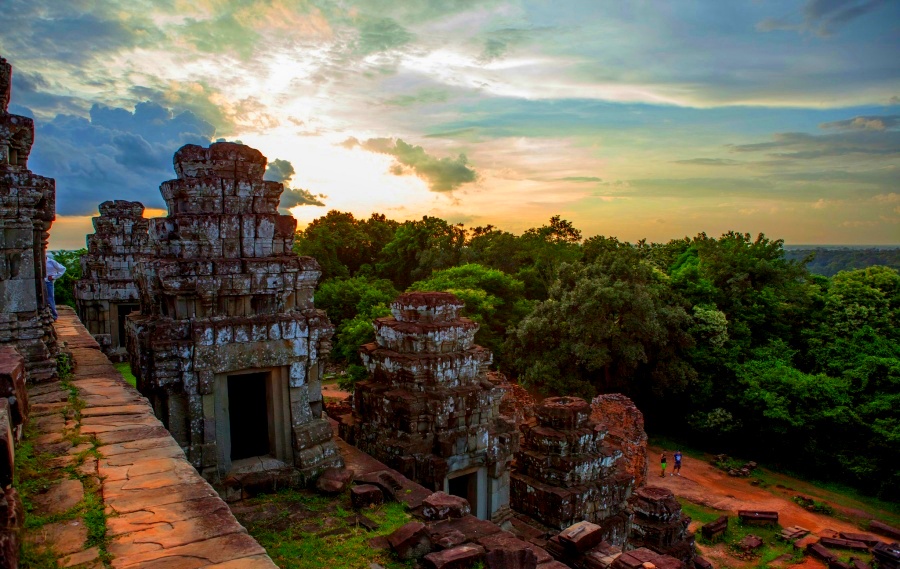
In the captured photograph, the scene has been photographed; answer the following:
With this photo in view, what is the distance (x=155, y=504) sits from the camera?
3936 millimetres

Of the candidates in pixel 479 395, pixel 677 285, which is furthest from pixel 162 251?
pixel 677 285

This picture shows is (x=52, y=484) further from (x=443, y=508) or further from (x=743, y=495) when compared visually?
(x=743, y=495)

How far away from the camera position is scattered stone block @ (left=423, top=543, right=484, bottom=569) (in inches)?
194

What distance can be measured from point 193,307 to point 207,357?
63cm

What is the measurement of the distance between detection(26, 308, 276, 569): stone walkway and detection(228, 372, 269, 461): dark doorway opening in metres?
2.04

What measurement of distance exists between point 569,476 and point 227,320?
702 centimetres

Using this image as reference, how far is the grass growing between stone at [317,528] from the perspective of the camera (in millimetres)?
5160

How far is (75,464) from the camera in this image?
178 inches

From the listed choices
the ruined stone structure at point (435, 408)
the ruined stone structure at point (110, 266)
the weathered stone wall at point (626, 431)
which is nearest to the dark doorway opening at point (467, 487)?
the ruined stone structure at point (435, 408)

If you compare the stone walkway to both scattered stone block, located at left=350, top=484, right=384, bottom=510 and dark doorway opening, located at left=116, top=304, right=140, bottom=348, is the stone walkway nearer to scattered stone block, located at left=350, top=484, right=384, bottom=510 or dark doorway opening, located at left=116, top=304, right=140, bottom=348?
scattered stone block, located at left=350, top=484, right=384, bottom=510

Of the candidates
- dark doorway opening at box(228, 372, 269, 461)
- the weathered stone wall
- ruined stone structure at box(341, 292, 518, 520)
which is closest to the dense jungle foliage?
the weathered stone wall

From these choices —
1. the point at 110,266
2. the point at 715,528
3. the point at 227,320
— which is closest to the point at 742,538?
the point at 715,528

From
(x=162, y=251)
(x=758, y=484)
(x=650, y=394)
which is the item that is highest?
(x=162, y=251)

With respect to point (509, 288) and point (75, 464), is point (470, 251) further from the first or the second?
point (75, 464)
